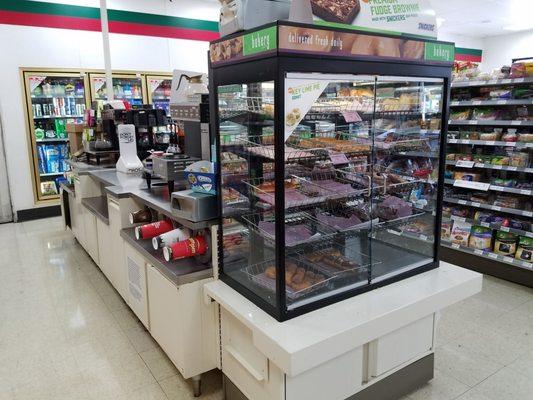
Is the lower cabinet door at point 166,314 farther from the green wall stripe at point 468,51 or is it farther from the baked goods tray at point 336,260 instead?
the green wall stripe at point 468,51

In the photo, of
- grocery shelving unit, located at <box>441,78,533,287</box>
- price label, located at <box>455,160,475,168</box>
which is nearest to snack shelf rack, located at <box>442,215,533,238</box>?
grocery shelving unit, located at <box>441,78,533,287</box>

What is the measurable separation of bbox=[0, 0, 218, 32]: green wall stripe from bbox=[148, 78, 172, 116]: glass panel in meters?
0.95

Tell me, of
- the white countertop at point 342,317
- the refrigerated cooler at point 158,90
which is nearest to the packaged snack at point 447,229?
the white countertop at point 342,317

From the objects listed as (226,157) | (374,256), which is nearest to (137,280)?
(226,157)

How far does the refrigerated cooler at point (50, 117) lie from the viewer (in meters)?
6.36

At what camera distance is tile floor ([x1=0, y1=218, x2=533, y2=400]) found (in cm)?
251

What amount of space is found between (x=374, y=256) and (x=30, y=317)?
282cm

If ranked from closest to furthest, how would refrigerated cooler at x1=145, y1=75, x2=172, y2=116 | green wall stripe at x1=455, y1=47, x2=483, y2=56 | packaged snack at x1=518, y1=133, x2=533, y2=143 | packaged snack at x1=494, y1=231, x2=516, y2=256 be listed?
packaged snack at x1=518, y1=133, x2=533, y2=143, packaged snack at x1=494, y1=231, x2=516, y2=256, refrigerated cooler at x1=145, y1=75, x2=172, y2=116, green wall stripe at x1=455, y1=47, x2=483, y2=56

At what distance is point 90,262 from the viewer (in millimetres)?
4621

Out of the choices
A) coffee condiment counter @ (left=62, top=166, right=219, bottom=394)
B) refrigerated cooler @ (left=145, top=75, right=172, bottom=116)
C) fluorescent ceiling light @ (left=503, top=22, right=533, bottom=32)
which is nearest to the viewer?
coffee condiment counter @ (left=62, top=166, right=219, bottom=394)

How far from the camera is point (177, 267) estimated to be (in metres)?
2.38

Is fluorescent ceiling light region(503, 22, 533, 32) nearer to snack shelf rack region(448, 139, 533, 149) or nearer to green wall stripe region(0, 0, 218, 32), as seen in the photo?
green wall stripe region(0, 0, 218, 32)

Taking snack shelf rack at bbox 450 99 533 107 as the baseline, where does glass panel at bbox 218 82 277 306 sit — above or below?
below

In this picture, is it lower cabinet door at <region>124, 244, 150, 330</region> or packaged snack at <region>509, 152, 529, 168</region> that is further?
packaged snack at <region>509, 152, 529, 168</region>
